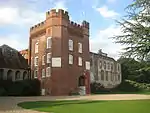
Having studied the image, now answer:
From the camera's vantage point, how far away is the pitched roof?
47156 millimetres

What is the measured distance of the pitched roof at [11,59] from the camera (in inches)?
1857

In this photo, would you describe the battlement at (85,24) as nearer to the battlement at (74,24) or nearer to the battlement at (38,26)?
the battlement at (74,24)

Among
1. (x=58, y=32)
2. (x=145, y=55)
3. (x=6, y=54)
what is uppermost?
(x=58, y=32)

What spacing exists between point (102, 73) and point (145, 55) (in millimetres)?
55263

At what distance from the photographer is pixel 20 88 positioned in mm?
42156

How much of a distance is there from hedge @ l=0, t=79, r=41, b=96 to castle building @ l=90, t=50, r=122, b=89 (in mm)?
17755

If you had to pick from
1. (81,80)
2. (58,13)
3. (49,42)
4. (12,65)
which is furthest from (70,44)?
(12,65)

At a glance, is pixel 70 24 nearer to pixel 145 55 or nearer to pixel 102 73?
pixel 102 73

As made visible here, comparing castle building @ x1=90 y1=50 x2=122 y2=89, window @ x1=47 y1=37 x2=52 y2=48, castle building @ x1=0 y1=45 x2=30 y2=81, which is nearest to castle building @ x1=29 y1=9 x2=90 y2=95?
window @ x1=47 y1=37 x2=52 y2=48

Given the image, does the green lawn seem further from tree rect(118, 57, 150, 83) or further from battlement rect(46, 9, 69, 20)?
battlement rect(46, 9, 69, 20)

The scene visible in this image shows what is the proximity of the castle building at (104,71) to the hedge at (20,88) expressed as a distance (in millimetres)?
17755

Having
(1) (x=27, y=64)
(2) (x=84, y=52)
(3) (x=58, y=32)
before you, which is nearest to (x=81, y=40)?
(2) (x=84, y=52)

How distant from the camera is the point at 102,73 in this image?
63.8m

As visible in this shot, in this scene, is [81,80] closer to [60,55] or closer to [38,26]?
[60,55]
